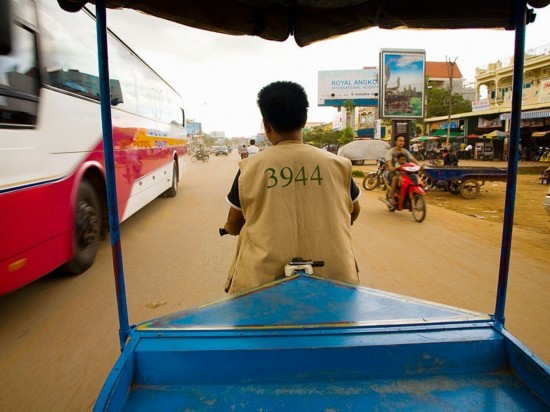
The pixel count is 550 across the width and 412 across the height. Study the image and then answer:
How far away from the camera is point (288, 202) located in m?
1.91

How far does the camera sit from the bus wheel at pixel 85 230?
4.37 meters

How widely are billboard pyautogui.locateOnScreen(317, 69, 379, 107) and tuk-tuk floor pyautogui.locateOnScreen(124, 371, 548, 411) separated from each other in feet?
149

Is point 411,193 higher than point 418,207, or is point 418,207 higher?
point 411,193

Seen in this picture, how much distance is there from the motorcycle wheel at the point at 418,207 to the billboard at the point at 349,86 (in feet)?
127

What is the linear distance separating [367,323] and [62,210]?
135 inches

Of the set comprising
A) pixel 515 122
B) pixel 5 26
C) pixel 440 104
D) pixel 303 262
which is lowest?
pixel 303 262

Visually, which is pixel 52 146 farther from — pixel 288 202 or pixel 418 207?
pixel 418 207

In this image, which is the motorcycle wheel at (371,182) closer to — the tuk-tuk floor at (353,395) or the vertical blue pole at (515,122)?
the vertical blue pole at (515,122)

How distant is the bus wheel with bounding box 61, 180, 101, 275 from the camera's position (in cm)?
437

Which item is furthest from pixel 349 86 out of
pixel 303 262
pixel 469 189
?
pixel 303 262

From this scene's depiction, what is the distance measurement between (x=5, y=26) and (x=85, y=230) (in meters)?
2.16

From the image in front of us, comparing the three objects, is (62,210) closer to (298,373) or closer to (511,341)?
(298,373)

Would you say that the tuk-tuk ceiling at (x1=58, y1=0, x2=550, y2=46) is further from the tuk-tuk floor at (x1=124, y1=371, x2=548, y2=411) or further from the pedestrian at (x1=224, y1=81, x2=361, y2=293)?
the tuk-tuk floor at (x1=124, y1=371, x2=548, y2=411)

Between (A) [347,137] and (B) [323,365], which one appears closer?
(B) [323,365]
